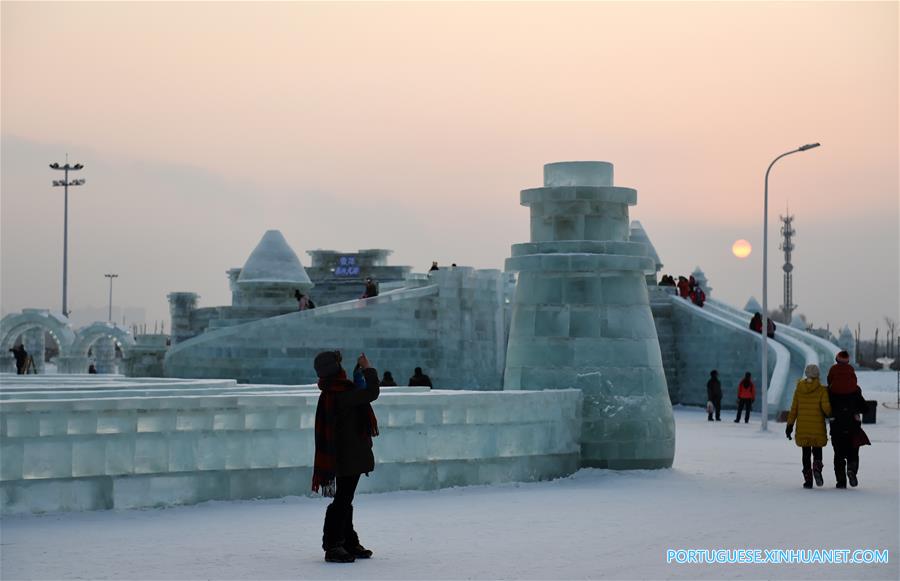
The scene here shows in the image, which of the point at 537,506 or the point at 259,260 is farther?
the point at 259,260

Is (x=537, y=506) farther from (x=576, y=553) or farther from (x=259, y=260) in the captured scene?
(x=259, y=260)

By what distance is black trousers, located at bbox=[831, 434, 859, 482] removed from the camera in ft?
47.2

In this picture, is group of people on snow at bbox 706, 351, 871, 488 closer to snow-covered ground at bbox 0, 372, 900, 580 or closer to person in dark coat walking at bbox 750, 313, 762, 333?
snow-covered ground at bbox 0, 372, 900, 580

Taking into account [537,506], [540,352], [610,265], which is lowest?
[537,506]

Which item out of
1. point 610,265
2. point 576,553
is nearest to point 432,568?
point 576,553

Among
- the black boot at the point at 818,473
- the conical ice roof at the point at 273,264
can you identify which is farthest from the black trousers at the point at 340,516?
the conical ice roof at the point at 273,264

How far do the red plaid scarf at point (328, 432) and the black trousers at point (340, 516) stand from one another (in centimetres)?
7

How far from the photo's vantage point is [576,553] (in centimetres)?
977

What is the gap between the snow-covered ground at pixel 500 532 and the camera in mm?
8977

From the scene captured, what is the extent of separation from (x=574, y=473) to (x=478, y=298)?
1917 cm

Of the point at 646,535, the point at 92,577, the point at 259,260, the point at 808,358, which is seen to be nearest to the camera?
the point at 92,577

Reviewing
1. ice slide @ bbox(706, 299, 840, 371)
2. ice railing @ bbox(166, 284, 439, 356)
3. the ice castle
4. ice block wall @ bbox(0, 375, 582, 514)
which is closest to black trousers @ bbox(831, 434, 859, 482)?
the ice castle

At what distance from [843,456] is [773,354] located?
67.2 ft

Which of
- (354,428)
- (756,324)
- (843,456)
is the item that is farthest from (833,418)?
(756,324)
